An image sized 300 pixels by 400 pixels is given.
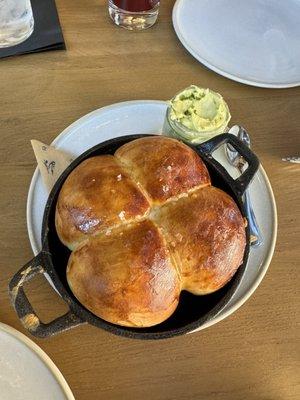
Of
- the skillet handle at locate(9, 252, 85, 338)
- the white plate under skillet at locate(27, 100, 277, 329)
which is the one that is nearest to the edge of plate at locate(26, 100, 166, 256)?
the white plate under skillet at locate(27, 100, 277, 329)

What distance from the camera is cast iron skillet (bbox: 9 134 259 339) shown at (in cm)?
52

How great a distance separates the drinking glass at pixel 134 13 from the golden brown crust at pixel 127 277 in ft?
1.54

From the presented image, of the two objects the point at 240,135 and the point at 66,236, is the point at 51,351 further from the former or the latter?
the point at 240,135

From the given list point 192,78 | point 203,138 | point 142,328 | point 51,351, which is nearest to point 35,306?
point 51,351

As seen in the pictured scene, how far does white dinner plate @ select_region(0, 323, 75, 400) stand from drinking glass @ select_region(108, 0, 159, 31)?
0.56 meters

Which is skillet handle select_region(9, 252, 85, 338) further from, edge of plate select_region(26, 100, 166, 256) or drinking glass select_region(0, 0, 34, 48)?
drinking glass select_region(0, 0, 34, 48)

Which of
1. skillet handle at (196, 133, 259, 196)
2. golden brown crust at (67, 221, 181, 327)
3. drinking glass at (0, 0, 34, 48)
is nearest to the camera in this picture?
golden brown crust at (67, 221, 181, 327)

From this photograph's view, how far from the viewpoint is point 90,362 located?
611mm

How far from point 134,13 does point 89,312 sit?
55cm

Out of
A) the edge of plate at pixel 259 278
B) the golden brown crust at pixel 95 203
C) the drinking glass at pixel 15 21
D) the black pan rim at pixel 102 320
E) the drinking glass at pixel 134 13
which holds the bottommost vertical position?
the edge of plate at pixel 259 278

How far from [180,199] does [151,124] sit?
0.80ft

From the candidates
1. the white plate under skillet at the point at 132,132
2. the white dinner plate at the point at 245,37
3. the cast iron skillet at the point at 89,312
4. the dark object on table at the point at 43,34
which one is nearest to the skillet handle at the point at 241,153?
the cast iron skillet at the point at 89,312

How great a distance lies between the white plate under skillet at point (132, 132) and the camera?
65cm

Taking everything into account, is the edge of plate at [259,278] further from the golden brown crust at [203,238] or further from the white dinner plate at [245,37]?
the white dinner plate at [245,37]
